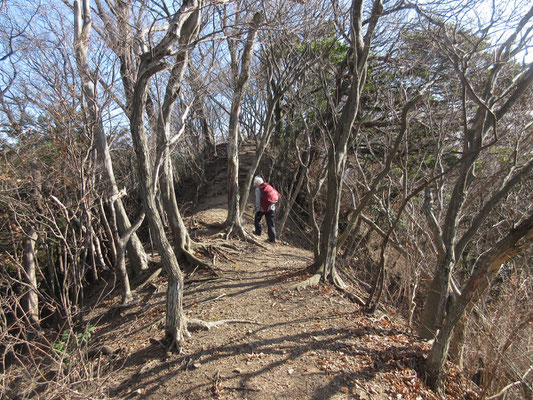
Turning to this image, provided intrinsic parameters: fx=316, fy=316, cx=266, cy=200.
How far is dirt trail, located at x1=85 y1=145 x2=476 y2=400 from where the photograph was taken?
3541mm

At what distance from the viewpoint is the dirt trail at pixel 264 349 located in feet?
11.6

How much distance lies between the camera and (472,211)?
375 inches

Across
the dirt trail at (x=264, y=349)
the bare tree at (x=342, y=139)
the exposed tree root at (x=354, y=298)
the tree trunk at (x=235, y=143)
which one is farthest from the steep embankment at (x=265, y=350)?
the tree trunk at (x=235, y=143)

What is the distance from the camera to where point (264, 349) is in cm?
409

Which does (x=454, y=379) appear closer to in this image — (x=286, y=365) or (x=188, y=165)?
(x=286, y=365)

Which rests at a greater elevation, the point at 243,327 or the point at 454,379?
the point at 243,327

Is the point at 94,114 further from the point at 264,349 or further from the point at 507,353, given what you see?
the point at 507,353

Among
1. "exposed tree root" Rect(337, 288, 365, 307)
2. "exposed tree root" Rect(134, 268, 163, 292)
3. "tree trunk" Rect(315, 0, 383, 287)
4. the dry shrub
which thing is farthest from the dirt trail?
the dry shrub

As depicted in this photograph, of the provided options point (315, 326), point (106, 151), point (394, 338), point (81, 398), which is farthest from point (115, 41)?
point (394, 338)

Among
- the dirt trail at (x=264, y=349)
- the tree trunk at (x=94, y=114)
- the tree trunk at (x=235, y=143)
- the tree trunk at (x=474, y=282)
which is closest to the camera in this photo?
the tree trunk at (x=474, y=282)

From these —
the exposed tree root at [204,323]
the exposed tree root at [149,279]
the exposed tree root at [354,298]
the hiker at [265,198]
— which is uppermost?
the hiker at [265,198]

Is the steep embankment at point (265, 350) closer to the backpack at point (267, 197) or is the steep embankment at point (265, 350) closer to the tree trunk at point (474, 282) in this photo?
the tree trunk at point (474, 282)

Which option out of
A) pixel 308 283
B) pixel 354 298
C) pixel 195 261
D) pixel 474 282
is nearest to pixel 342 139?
pixel 308 283

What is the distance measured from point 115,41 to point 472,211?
1027 centimetres
